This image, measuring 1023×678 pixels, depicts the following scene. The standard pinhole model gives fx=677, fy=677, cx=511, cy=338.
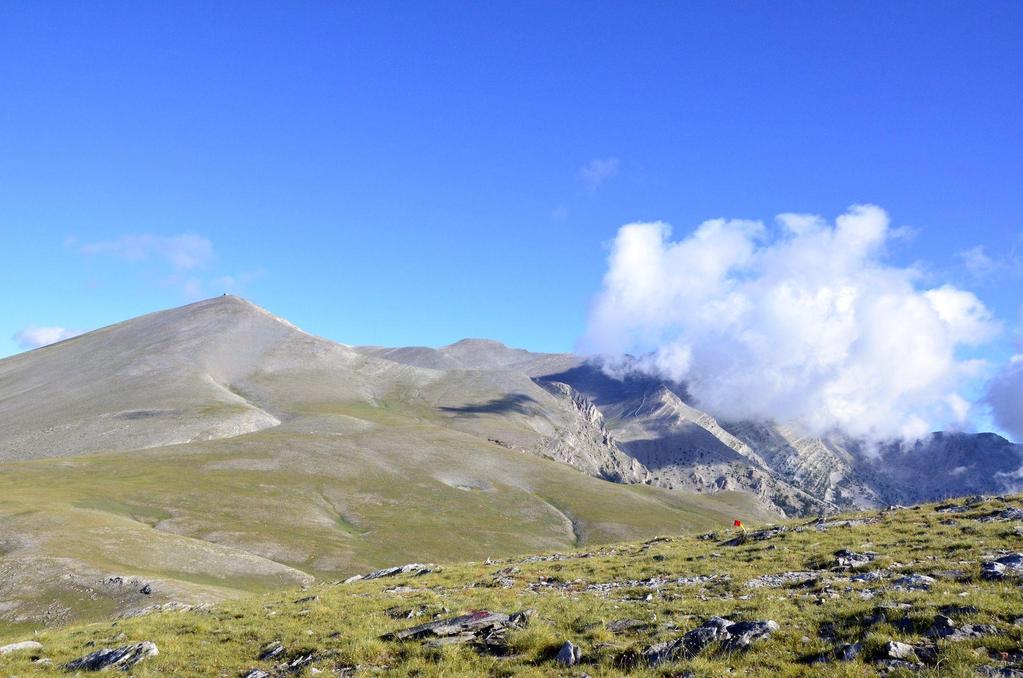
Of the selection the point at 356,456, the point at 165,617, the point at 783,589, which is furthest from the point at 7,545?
the point at 356,456

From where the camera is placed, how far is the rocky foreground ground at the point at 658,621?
49.9ft

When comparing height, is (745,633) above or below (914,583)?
below

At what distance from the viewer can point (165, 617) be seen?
2817 centimetres

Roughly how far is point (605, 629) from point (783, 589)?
7.33 metres

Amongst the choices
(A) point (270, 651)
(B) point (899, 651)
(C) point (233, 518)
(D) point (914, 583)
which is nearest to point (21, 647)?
(A) point (270, 651)

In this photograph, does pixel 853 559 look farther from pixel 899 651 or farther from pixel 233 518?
pixel 233 518

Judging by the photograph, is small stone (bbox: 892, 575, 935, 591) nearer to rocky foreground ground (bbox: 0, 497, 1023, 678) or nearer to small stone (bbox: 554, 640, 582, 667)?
rocky foreground ground (bbox: 0, 497, 1023, 678)

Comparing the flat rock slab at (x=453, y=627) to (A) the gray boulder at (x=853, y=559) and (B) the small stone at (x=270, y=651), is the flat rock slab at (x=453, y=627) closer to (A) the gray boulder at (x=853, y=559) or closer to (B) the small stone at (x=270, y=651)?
(B) the small stone at (x=270, y=651)

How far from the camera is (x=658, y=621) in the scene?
19.5 metres

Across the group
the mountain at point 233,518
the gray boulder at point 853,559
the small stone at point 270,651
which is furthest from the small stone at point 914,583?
the mountain at point 233,518

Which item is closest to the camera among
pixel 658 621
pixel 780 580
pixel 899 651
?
pixel 899 651

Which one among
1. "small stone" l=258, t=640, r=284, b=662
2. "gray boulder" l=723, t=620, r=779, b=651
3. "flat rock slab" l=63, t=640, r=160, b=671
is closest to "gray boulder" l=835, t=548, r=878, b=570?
"gray boulder" l=723, t=620, r=779, b=651

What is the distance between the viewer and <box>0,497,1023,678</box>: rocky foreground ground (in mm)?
15195

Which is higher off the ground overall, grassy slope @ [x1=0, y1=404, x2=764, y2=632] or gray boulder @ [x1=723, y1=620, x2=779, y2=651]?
gray boulder @ [x1=723, y1=620, x2=779, y2=651]
